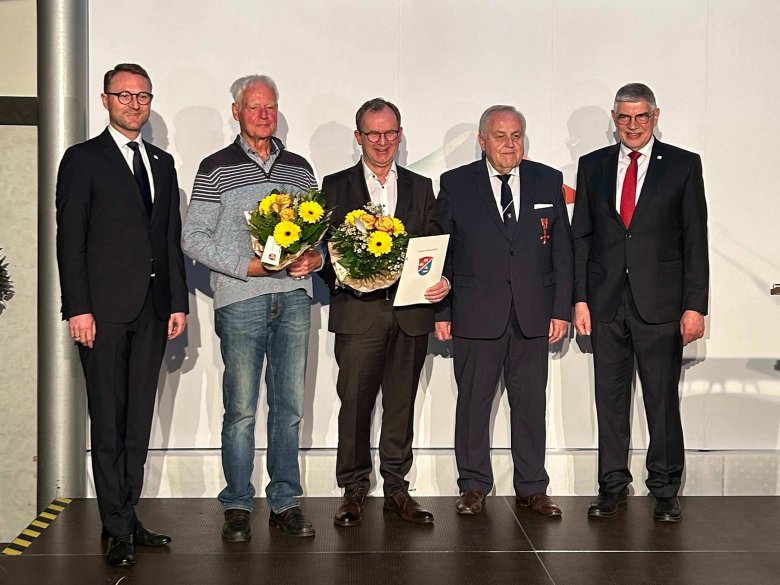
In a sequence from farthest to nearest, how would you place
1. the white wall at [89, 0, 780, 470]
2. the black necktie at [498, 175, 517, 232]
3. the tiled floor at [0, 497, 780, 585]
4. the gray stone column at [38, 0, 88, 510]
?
1. the white wall at [89, 0, 780, 470]
2. the gray stone column at [38, 0, 88, 510]
3. the black necktie at [498, 175, 517, 232]
4. the tiled floor at [0, 497, 780, 585]

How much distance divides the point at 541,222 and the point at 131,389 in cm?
217

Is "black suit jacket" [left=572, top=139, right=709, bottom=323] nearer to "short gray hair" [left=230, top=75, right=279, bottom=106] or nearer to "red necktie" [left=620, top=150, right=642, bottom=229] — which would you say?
"red necktie" [left=620, top=150, right=642, bottom=229]

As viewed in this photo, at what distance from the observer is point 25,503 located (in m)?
5.93

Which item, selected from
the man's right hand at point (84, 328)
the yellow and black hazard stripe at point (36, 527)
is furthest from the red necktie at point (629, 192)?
the yellow and black hazard stripe at point (36, 527)

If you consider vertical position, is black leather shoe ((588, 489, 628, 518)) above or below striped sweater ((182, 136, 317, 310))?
below

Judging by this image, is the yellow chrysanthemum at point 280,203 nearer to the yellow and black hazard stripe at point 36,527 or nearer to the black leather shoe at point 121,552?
the black leather shoe at point 121,552

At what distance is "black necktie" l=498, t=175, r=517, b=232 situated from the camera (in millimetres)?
5250

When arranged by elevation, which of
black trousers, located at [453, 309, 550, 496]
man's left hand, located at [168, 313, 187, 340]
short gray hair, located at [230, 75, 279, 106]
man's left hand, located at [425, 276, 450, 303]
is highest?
short gray hair, located at [230, 75, 279, 106]

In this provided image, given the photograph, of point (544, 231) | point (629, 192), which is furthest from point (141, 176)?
point (629, 192)

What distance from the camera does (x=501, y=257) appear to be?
5.21 m

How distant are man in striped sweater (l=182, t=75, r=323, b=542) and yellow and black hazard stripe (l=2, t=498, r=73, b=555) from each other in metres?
0.92

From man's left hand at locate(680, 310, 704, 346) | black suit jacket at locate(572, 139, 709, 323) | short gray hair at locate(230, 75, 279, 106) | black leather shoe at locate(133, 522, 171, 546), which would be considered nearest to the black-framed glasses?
short gray hair at locate(230, 75, 279, 106)

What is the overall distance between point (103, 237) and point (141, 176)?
1.10ft

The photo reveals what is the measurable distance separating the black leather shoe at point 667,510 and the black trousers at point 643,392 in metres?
0.04
